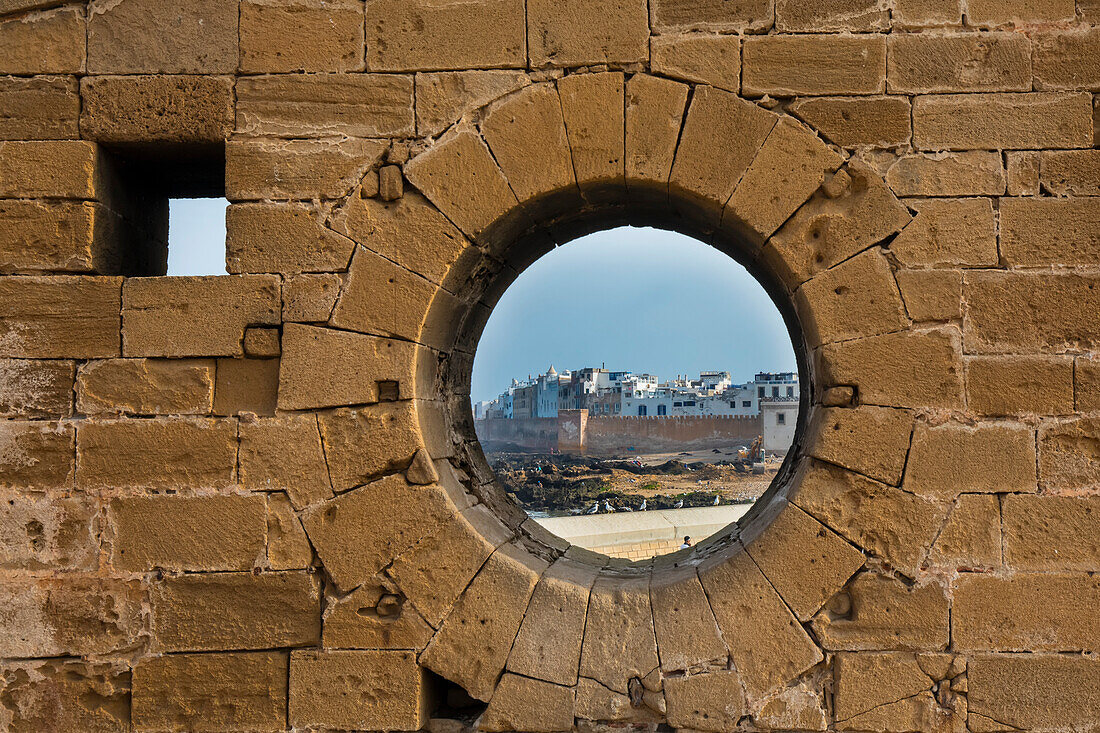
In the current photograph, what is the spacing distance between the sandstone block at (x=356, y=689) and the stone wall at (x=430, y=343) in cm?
2

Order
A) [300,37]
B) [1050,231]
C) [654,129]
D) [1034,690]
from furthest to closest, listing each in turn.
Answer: [300,37] < [654,129] < [1050,231] < [1034,690]

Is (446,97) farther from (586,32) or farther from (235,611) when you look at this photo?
(235,611)

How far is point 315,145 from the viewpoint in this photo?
3055 mm

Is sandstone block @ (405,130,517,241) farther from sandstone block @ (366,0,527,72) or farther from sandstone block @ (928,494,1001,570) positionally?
sandstone block @ (928,494,1001,570)

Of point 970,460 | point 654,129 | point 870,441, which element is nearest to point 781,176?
point 654,129

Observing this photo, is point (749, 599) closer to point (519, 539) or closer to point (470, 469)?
point (519, 539)

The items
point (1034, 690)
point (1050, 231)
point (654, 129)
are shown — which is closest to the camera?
point (1034, 690)

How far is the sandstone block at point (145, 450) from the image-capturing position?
2994mm

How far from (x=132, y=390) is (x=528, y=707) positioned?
96.9 inches

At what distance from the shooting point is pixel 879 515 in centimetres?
282

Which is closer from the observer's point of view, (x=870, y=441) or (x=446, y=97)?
(x=870, y=441)

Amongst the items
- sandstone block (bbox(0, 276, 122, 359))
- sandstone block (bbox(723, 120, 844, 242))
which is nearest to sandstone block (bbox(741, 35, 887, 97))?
sandstone block (bbox(723, 120, 844, 242))

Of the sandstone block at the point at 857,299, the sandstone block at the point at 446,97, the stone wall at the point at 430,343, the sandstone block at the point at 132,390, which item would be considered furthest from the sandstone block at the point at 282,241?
the sandstone block at the point at 857,299

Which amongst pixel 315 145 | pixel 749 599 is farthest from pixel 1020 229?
pixel 315 145
